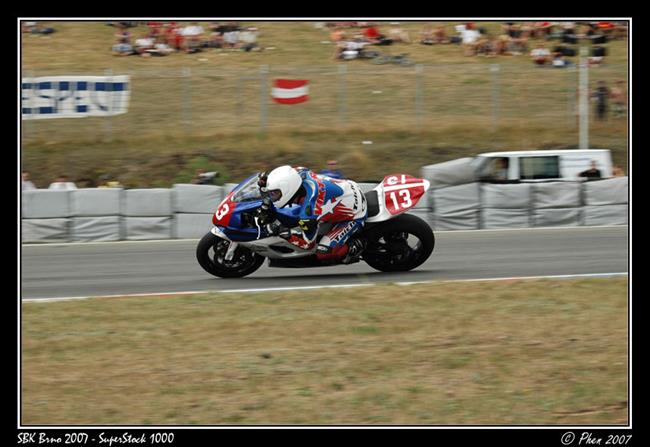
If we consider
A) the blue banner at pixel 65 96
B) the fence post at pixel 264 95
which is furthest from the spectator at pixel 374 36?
the blue banner at pixel 65 96

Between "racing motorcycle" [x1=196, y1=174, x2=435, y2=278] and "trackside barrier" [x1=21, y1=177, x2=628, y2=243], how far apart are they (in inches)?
175

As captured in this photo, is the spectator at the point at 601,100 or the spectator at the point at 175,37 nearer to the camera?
the spectator at the point at 601,100

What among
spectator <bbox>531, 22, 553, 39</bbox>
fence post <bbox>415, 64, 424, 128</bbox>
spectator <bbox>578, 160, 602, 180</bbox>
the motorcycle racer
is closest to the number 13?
the motorcycle racer

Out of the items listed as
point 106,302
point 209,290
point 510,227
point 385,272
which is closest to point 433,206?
point 510,227

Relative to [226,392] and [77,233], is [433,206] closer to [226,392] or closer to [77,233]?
[77,233]

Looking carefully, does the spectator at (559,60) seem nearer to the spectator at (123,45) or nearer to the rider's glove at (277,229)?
the spectator at (123,45)

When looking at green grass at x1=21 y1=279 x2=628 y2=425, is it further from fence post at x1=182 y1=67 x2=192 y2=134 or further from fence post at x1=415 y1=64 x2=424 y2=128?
fence post at x1=415 y1=64 x2=424 y2=128

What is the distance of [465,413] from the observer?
7.17 metres

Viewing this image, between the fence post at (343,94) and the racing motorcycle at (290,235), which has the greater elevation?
the fence post at (343,94)

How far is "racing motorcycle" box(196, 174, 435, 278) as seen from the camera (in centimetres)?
1178

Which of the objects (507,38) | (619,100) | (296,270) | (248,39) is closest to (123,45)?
(248,39)

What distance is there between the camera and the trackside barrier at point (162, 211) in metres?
16.9

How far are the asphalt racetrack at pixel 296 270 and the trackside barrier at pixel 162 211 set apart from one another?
1.36 ft

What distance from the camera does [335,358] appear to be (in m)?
8.48
